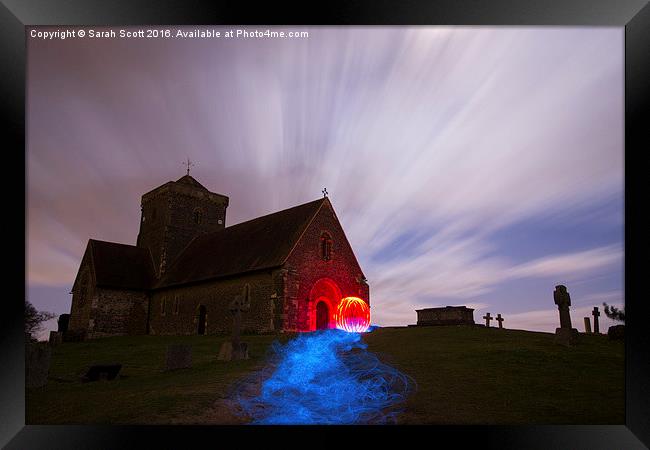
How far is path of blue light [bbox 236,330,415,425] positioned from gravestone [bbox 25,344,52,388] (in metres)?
4.41

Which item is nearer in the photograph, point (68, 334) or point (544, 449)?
point (544, 449)

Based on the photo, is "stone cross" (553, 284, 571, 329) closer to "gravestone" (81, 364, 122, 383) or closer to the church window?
"gravestone" (81, 364, 122, 383)

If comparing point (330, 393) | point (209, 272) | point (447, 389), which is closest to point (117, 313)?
point (209, 272)

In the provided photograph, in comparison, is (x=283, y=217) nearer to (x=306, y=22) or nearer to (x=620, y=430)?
(x=306, y=22)

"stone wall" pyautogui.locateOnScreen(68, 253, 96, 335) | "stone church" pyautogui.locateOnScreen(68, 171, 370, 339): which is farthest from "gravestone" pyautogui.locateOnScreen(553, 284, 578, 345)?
"stone wall" pyautogui.locateOnScreen(68, 253, 96, 335)

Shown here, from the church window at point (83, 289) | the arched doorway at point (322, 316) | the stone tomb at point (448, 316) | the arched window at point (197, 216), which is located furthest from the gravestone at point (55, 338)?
the stone tomb at point (448, 316)

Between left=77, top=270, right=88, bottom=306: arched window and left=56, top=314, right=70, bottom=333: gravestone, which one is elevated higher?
left=77, top=270, right=88, bottom=306: arched window

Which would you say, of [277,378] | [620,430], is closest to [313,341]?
[277,378]

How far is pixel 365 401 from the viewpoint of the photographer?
31.4 ft

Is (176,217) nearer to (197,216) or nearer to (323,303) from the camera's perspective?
(197,216)

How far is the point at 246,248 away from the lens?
2309 cm

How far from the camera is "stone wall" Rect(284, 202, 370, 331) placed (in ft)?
64.7

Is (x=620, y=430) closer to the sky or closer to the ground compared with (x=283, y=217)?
closer to the ground

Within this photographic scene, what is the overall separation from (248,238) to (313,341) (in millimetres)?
9405
